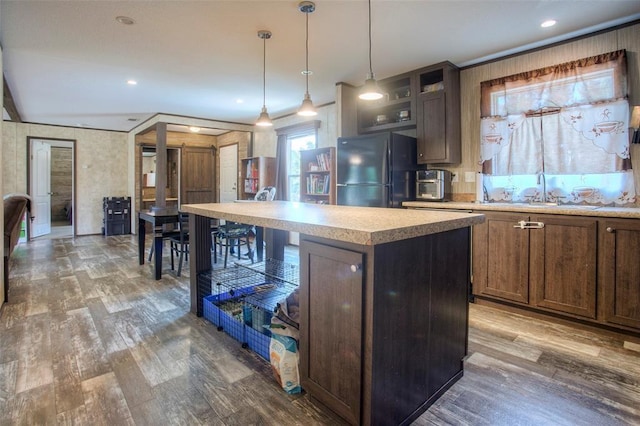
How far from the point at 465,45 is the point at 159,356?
3762mm

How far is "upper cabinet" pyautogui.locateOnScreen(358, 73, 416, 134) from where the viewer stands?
406cm

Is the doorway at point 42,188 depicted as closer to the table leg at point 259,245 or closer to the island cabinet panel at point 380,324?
the table leg at point 259,245

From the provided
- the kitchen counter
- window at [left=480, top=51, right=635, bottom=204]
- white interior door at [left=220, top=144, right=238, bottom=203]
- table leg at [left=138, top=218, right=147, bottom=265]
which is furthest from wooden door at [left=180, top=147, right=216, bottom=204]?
window at [left=480, top=51, right=635, bottom=204]

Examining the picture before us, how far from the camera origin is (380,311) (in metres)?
1.36

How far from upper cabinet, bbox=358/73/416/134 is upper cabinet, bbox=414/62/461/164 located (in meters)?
0.14

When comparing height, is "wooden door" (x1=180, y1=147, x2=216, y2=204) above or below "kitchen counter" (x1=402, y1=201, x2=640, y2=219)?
above

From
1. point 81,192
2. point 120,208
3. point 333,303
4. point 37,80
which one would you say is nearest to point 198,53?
point 37,80

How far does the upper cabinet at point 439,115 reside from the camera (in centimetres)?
369

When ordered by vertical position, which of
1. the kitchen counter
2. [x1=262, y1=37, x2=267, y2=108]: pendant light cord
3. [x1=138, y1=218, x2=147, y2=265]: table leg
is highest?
[x1=262, y1=37, x2=267, y2=108]: pendant light cord

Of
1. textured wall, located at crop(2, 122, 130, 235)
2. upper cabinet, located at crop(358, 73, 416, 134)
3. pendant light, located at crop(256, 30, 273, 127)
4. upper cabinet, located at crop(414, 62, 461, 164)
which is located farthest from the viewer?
textured wall, located at crop(2, 122, 130, 235)

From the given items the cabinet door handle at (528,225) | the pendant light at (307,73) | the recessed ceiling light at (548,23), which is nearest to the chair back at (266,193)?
the pendant light at (307,73)

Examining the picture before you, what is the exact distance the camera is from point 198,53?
350cm

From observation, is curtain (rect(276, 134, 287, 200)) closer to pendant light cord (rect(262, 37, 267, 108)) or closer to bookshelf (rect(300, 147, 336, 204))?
bookshelf (rect(300, 147, 336, 204))

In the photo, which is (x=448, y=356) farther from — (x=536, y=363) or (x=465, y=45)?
(x=465, y=45)
